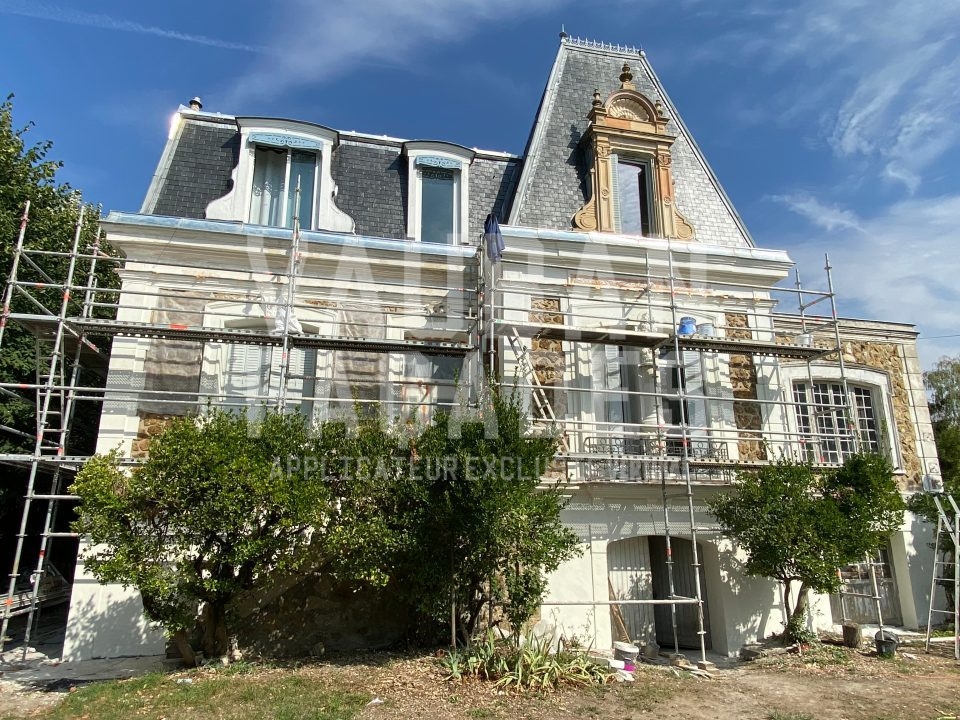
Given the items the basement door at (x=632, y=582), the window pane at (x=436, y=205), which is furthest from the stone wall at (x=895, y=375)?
the window pane at (x=436, y=205)

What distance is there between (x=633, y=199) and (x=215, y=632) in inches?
373

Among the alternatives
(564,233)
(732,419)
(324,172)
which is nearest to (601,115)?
(564,233)

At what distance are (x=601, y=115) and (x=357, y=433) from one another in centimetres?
747

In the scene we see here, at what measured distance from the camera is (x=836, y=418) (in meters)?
11.8

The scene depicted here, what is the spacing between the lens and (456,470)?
24.4 ft

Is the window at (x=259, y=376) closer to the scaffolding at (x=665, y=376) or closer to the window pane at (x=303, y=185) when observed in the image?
the window pane at (x=303, y=185)

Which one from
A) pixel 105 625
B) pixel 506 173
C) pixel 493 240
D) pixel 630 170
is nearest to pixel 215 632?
pixel 105 625

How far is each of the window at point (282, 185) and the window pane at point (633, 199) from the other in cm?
543

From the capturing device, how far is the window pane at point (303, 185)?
36.3 ft

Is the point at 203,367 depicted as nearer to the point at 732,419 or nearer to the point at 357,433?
the point at 357,433

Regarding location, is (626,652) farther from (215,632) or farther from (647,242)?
(647,242)

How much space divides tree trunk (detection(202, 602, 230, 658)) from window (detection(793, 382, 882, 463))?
9.32 metres

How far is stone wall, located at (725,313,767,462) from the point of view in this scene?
34.6ft

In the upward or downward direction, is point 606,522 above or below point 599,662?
above
